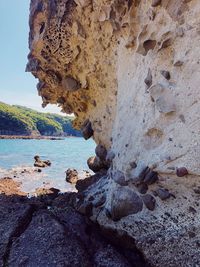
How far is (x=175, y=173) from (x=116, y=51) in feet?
11.2

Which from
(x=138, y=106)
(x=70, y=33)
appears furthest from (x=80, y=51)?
(x=138, y=106)

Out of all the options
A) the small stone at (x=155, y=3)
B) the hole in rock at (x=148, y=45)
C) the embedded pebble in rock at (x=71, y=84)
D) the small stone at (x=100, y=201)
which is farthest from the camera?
the embedded pebble in rock at (x=71, y=84)

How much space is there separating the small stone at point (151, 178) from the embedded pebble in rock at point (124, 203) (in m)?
0.32

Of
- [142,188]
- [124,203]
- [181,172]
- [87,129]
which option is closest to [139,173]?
[142,188]

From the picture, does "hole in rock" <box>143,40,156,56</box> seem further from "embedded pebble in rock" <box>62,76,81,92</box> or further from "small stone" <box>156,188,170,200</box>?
A: "embedded pebble in rock" <box>62,76,81,92</box>

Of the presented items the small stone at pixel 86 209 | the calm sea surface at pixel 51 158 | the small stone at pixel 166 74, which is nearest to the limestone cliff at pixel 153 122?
the small stone at pixel 166 74

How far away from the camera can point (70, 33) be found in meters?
7.64

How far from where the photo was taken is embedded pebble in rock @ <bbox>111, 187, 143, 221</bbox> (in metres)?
4.32

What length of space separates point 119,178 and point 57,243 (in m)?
1.36

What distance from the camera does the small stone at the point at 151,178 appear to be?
4.07 meters

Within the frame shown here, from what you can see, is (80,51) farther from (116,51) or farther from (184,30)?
(184,30)

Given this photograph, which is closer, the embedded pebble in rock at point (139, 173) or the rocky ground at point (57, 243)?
the rocky ground at point (57, 243)

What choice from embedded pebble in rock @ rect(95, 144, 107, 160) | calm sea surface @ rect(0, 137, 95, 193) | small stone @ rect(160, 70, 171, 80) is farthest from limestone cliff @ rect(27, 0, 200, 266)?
calm sea surface @ rect(0, 137, 95, 193)

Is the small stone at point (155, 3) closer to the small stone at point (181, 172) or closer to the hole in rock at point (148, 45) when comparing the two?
the hole in rock at point (148, 45)
